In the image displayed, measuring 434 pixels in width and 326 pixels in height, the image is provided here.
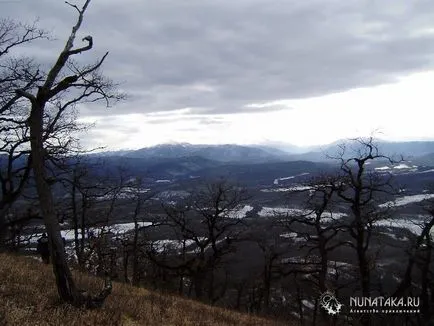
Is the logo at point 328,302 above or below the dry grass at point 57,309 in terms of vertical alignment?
below

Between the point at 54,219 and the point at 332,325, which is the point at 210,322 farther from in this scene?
the point at 332,325

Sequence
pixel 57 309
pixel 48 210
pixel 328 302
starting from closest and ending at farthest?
pixel 57 309 → pixel 48 210 → pixel 328 302

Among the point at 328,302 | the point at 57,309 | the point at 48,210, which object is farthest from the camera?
the point at 328,302

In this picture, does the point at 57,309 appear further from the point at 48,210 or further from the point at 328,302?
the point at 328,302

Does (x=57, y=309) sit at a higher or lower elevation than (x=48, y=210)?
lower

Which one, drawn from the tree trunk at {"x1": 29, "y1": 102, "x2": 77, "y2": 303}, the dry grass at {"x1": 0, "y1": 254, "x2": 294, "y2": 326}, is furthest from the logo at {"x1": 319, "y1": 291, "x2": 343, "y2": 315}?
the tree trunk at {"x1": 29, "y1": 102, "x2": 77, "y2": 303}

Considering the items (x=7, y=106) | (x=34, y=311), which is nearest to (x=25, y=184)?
(x=7, y=106)

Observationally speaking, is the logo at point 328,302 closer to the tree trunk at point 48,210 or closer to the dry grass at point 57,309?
the dry grass at point 57,309

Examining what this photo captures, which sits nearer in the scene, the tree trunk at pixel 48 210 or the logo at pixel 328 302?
the tree trunk at pixel 48 210

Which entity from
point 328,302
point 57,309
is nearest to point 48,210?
point 57,309

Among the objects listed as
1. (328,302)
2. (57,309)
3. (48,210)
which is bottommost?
(328,302)

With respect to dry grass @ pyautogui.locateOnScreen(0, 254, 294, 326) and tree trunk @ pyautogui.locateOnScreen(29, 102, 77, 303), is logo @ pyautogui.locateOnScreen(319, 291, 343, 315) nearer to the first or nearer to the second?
dry grass @ pyautogui.locateOnScreen(0, 254, 294, 326)

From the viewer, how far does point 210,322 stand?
39.2 ft

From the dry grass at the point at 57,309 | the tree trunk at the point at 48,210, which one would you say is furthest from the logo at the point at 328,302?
the tree trunk at the point at 48,210
